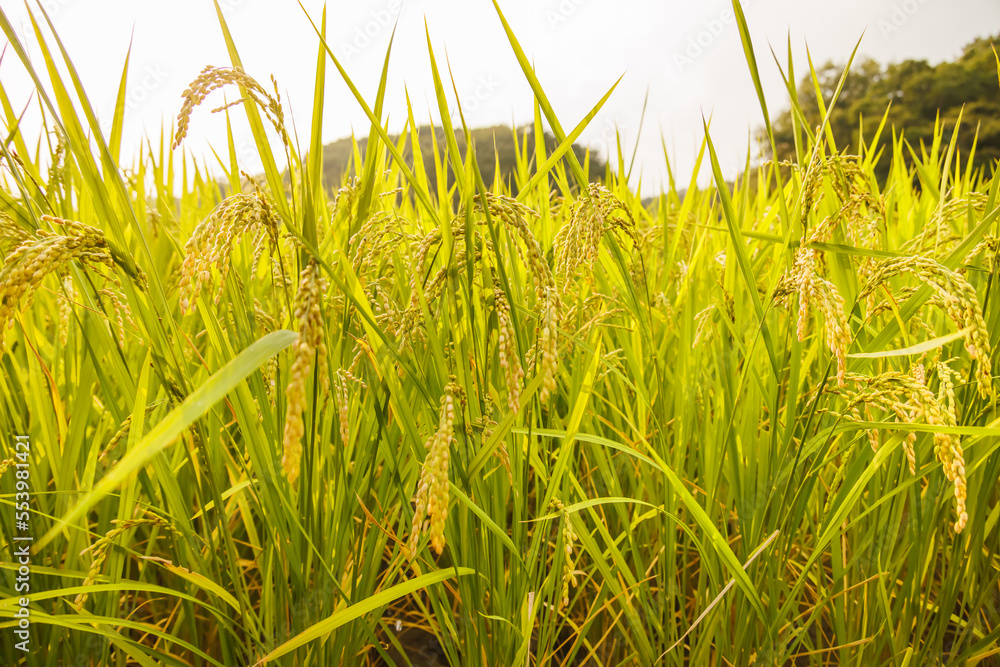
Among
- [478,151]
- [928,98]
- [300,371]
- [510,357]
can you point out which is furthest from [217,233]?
[928,98]

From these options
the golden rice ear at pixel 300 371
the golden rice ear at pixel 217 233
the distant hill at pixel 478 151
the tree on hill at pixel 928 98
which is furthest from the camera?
the tree on hill at pixel 928 98

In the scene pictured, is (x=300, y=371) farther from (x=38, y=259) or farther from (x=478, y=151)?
(x=478, y=151)

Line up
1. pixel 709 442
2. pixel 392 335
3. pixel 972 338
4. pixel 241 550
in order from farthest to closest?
1. pixel 241 550
2. pixel 709 442
3. pixel 392 335
4. pixel 972 338

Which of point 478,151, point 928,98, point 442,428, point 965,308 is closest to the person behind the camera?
point 442,428

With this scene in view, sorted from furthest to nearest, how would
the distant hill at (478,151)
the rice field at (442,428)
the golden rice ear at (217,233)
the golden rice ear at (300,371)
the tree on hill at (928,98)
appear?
the tree on hill at (928,98)
the distant hill at (478,151)
the rice field at (442,428)
the golden rice ear at (217,233)
the golden rice ear at (300,371)

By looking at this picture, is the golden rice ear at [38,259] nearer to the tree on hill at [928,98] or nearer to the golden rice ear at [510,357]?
the golden rice ear at [510,357]

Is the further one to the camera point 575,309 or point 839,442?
point 839,442

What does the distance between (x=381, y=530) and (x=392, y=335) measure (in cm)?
42

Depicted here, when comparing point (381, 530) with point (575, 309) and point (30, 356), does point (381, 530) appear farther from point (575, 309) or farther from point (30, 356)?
point (30, 356)

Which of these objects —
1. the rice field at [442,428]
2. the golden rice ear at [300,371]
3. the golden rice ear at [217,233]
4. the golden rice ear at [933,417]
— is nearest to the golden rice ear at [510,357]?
the rice field at [442,428]

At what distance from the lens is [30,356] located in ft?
4.14

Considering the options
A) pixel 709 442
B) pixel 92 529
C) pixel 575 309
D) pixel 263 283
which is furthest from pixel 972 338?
pixel 263 283

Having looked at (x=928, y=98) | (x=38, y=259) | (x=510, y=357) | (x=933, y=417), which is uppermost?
(x=928, y=98)

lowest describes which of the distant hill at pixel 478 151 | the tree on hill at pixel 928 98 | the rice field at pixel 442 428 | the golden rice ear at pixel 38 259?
the rice field at pixel 442 428
